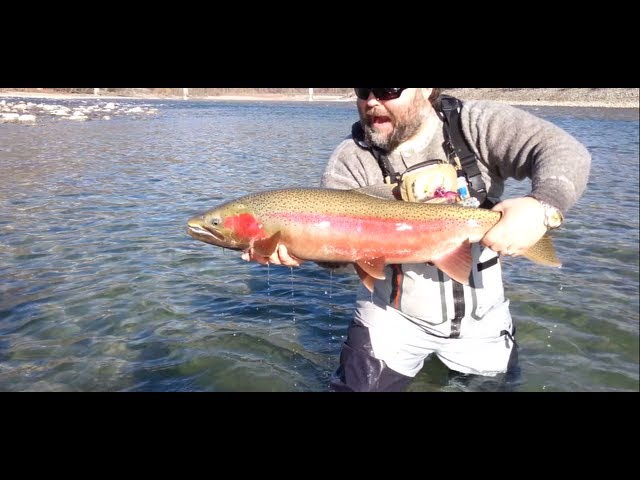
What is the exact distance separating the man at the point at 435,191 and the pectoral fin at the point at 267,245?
0.19 ft

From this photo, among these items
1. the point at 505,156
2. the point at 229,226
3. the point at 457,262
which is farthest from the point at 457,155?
the point at 229,226

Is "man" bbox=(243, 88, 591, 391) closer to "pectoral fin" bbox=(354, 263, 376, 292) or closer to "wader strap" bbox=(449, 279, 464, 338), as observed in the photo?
"wader strap" bbox=(449, 279, 464, 338)

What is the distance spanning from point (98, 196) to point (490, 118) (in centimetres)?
926

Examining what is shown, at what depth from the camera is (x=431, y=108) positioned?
3.67 metres

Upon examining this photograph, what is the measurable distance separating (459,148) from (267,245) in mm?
1509

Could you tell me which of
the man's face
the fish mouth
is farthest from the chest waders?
the fish mouth

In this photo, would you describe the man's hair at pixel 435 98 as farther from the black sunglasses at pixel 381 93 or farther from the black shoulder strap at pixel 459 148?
the black sunglasses at pixel 381 93

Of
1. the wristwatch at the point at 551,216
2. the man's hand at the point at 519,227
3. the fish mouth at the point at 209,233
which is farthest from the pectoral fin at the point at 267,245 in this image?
the wristwatch at the point at 551,216

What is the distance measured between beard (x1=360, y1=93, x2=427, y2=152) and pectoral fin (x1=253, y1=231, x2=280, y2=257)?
1.03 m

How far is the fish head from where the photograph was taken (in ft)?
11.0

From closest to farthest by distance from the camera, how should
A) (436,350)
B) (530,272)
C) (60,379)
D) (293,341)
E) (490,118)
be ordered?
1. (490,118)
2. (436,350)
3. (60,379)
4. (293,341)
5. (530,272)

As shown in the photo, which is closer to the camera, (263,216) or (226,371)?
(263,216)
